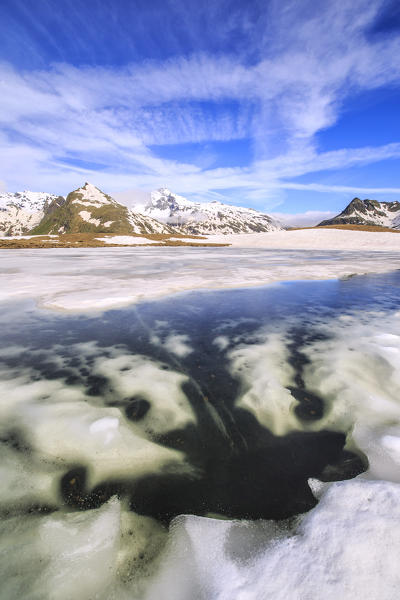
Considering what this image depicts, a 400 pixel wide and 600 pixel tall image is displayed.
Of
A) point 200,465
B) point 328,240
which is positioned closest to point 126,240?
point 328,240

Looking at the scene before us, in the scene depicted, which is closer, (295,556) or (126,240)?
(295,556)

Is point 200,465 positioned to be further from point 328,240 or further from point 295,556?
point 328,240

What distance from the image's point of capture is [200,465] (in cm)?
248

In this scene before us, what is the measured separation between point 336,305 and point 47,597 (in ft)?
25.6

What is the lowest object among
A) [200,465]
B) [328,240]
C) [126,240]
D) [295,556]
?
[200,465]

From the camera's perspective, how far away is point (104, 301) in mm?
7562

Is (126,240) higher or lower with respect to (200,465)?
higher

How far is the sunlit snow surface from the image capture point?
164 cm

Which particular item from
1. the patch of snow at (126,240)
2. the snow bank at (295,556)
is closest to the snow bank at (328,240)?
the patch of snow at (126,240)

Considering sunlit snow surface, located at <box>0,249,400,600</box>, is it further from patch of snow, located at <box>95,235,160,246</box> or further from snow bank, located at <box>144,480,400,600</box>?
patch of snow, located at <box>95,235,160,246</box>

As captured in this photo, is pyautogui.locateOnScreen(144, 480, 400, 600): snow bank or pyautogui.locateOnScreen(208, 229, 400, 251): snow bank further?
pyautogui.locateOnScreen(208, 229, 400, 251): snow bank

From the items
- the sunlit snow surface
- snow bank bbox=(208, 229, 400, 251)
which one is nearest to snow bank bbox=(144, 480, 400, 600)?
the sunlit snow surface

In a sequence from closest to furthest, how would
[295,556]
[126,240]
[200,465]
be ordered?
[295,556]
[200,465]
[126,240]

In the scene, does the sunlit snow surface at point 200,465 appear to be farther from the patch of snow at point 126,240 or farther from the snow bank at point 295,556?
the patch of snow at point 126,240
